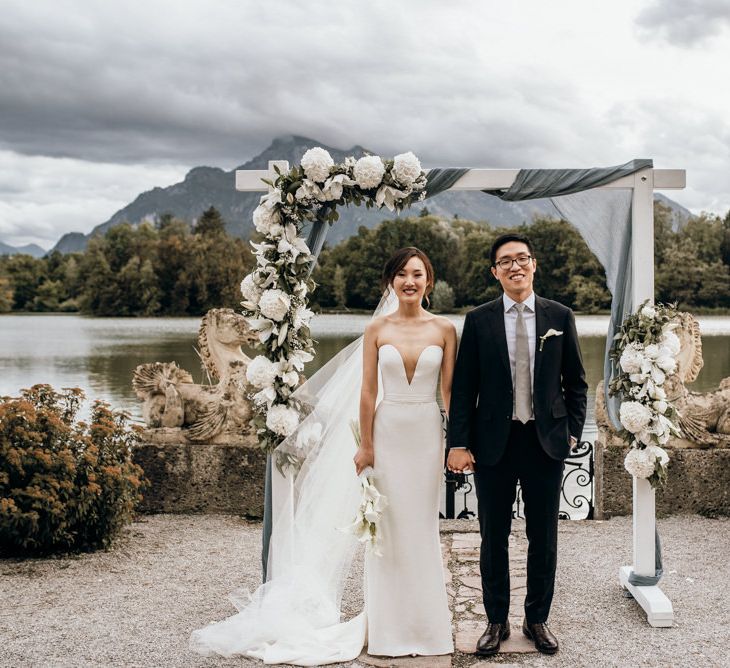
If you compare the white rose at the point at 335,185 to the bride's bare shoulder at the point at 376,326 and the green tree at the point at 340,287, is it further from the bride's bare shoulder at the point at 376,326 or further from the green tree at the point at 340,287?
the green tree at the point at 340,287

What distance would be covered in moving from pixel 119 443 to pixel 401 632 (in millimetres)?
3059

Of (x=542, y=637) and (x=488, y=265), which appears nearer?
(x=542, y=637)

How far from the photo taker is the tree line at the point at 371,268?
87.7ft

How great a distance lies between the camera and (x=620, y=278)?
4789 mm

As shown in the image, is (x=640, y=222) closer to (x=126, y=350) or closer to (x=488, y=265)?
(x=488, y=265)

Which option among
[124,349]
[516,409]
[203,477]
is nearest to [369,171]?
[516,409]

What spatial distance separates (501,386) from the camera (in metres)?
3.82

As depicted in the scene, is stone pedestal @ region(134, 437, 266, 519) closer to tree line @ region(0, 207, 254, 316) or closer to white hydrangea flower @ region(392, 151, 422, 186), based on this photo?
white hydrangea flower @ region(392, 151, 422, 186)

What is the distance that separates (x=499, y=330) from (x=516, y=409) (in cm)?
41

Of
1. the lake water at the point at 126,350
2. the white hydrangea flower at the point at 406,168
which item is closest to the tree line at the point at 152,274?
the lake water at the point at 126,350

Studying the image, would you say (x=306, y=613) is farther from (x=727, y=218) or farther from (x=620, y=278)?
(x=727, y=218)

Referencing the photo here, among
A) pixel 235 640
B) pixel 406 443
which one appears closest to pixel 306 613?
pixel 235 640

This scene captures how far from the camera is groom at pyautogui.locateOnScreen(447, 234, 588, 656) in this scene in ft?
12.5

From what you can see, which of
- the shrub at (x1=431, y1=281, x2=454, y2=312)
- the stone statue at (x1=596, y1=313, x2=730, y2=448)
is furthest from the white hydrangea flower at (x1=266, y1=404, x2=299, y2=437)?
the shrub at (x1=431, y1=281, x2=454, y2=312)
